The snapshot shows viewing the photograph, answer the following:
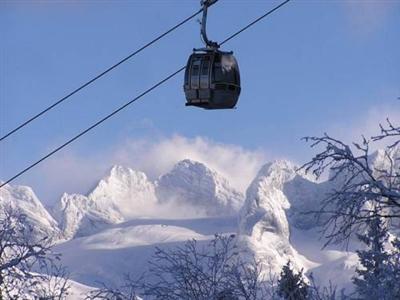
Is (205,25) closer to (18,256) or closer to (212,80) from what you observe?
(212,80)

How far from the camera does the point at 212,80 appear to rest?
9.08 m

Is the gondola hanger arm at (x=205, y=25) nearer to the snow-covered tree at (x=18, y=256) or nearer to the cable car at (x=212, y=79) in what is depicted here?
the cable car at (x=212, y=79)

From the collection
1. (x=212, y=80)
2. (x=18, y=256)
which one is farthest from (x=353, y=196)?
(x=18, y=256)

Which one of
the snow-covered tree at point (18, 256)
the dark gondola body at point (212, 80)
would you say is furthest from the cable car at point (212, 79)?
the snow-covered tree at point (18, 256)

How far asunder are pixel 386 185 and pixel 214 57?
7.87ft

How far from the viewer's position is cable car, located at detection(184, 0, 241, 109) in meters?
9.11

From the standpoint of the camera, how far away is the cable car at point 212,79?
9109mm

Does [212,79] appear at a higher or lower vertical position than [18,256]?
lower

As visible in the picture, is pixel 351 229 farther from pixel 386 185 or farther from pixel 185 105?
pixel 185 105

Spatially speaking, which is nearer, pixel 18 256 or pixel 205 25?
pixel 205 25

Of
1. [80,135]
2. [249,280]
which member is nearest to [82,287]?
[249,280]

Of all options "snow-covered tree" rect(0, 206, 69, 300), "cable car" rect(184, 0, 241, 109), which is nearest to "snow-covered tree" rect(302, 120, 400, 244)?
"cable car" rect(184, 0, 241, 109)

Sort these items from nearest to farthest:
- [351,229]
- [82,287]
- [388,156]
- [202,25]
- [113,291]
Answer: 1. [202,25]
2. [351,229]
3. [388,156]
4. [113,291]
5. [82,287]

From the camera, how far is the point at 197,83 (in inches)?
361
